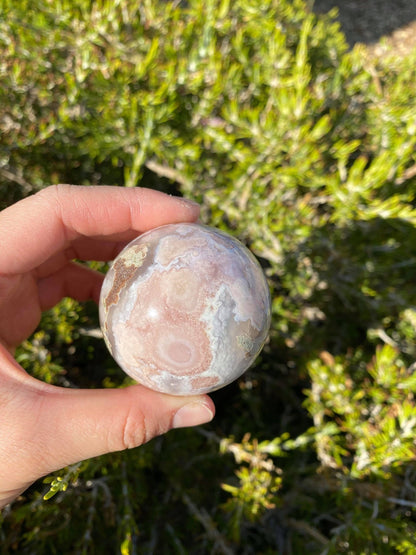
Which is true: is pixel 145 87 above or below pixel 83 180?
above

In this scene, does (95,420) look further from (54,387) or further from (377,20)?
(377,20)

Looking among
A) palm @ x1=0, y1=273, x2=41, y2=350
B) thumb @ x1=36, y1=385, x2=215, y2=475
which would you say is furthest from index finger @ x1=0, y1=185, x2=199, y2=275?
thumb @ x1=36, y1=385, x2=215, y2=475

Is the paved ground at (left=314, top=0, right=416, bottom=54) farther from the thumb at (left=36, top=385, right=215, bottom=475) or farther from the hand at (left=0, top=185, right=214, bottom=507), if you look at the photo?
the thumb at (left=36, top=385, right=215, bottom=475)

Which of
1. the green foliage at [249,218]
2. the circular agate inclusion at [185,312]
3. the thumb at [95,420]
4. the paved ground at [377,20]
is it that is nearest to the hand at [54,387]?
the thumb at [95,420]

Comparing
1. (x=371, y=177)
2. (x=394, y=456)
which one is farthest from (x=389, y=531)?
(x=371, y=177)

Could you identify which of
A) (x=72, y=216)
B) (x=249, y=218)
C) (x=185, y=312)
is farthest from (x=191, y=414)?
(x=249, y=218)

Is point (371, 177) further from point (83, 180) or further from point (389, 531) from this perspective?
point (83, 180)
